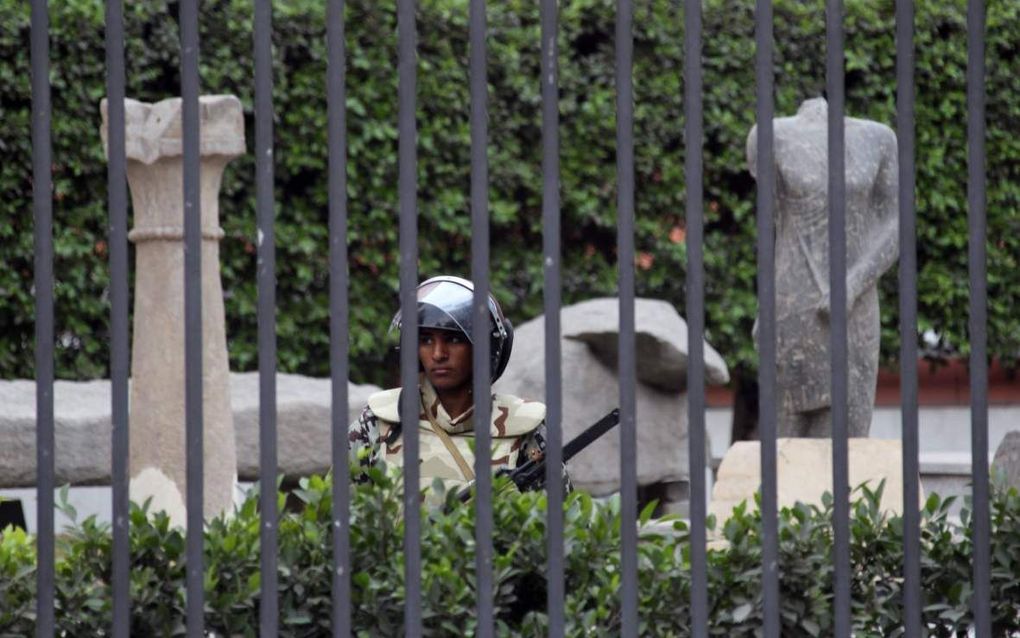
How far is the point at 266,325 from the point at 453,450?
161 centimetres

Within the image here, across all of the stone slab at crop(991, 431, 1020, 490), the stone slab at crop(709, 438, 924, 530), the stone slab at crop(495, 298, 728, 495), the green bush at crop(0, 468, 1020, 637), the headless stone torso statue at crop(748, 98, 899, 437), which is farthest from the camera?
the stone slab at crop(495, 298, 728, 495)

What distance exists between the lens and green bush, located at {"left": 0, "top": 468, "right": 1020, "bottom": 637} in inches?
113

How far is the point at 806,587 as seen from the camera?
115 inches

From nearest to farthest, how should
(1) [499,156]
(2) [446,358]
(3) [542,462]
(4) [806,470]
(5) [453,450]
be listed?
(3) [542,462] → (5) [453,450] → (2) [446,358] → (4) [806,470] → (1) [499,156]

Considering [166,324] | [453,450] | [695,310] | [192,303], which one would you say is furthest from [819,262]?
[192,303]

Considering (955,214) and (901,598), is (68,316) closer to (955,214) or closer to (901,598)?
(955,214)

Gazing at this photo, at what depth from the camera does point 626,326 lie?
9.10ft

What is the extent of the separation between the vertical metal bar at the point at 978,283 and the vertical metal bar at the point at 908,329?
0.33ft

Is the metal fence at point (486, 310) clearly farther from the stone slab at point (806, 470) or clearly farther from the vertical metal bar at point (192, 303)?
the stone slab at point (806, 470)

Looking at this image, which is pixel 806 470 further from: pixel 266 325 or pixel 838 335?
pixel 266 325

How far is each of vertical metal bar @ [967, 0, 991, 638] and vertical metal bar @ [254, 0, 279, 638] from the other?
1.20 metres

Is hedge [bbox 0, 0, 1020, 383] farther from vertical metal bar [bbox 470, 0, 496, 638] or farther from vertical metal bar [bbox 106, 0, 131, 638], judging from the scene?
vertical metal bar [bbox 470, 0, 496, 638]

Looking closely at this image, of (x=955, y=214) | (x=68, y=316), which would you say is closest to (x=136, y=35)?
(x=68, y=316)

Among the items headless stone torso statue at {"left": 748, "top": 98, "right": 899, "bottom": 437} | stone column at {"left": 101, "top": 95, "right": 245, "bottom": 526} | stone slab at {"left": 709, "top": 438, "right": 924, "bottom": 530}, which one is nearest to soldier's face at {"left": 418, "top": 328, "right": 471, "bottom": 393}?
stone slab at {"left": 709, "top": 438, "right": 924, "bottom": 530}
